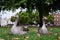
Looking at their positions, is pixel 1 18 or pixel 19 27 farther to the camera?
pixel 1 18

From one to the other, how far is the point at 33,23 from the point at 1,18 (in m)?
2.47

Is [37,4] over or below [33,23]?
over

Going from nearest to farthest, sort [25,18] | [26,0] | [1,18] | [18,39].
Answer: [18,39] → [26,0] → [25,18] → [1,18]

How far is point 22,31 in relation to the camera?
6566mm

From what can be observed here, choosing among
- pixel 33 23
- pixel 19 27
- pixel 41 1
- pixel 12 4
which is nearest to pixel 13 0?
pixel 12 4

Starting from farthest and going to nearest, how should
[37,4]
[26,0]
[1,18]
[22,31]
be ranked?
[1,18] < [37,4] < [26,0] < [22,31]

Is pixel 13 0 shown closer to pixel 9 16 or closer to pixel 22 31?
pixel 22 31

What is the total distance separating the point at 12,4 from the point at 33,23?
23.7ft

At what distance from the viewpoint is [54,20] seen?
53.9 feet

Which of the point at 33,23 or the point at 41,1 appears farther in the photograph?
the point at 33,23

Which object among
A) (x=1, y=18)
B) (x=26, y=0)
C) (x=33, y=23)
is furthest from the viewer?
(x=1, y=18)

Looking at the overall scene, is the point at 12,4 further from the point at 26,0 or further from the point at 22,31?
the point at 22,31

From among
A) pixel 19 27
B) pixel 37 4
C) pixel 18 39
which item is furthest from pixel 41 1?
pixel 18 39

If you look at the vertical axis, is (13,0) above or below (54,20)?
above
